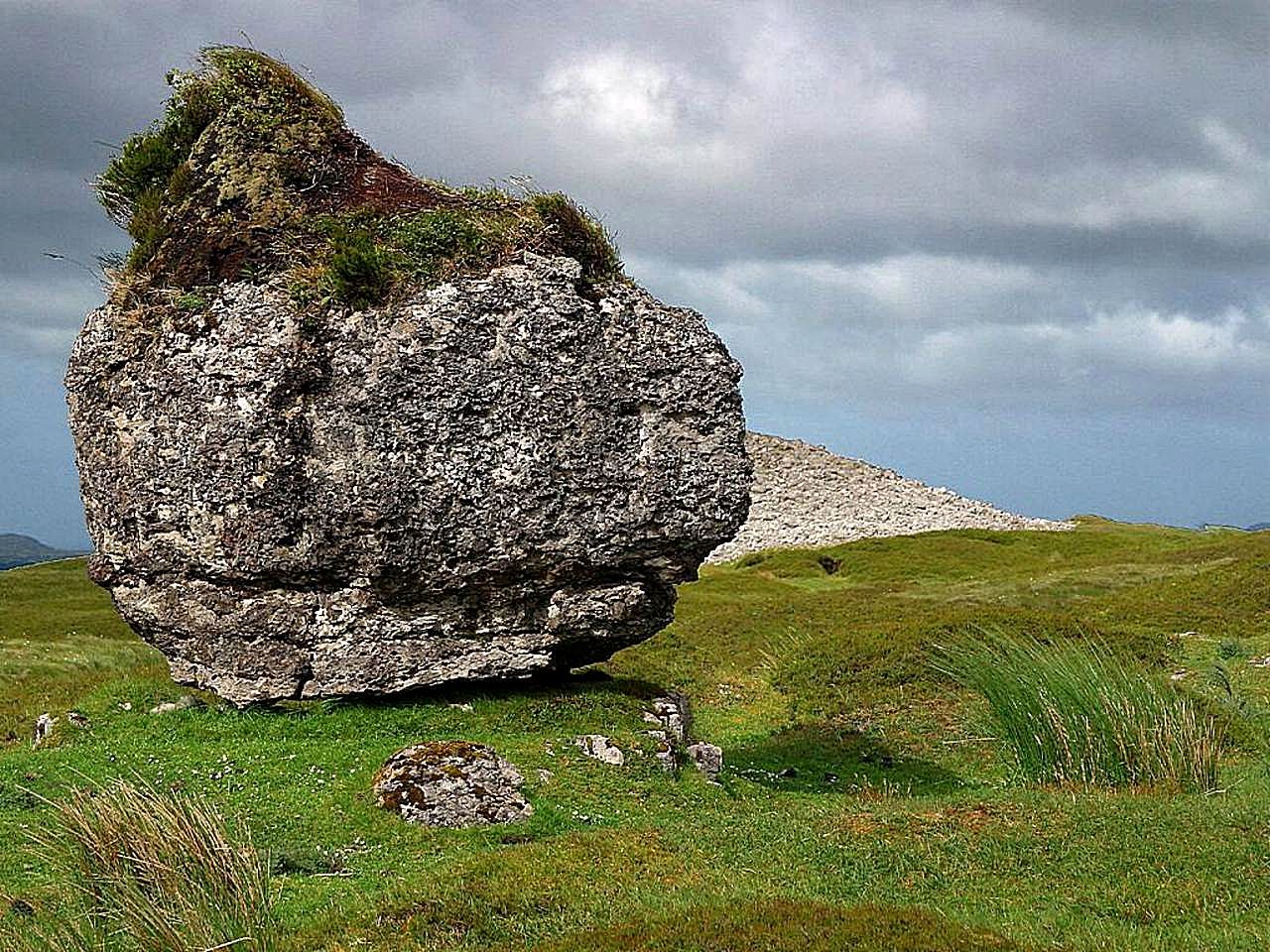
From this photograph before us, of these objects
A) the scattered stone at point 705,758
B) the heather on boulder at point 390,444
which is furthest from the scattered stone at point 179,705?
the scattered stone at point 705,758

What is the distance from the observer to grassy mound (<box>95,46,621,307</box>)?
20.4 m

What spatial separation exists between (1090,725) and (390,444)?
38.1 ft

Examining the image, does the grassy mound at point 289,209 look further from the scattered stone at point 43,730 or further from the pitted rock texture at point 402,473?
the scattered stone at point 43,730

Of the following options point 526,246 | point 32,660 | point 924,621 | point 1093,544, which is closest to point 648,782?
point 526,246

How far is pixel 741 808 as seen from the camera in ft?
56.5

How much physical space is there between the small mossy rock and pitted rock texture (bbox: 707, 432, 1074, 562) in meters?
65.1

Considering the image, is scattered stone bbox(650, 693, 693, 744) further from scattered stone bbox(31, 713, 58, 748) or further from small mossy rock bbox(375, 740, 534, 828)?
scattered stone bbox(31, 713, 58, 748)

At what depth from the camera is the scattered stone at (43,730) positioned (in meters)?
20.6

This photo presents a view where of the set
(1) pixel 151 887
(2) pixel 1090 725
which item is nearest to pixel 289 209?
(1) pixel 151 887

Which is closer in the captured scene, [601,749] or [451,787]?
[451,787]

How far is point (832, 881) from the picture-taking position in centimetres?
1246

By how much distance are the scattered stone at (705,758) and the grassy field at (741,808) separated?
0.52m

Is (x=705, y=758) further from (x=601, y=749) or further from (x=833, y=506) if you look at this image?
(x=833, y=506)

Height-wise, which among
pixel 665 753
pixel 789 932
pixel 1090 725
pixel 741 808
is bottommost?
pixel 741 808
